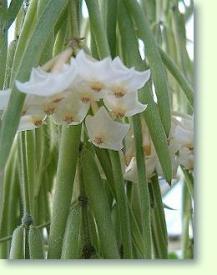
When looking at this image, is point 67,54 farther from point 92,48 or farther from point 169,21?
point 169,21

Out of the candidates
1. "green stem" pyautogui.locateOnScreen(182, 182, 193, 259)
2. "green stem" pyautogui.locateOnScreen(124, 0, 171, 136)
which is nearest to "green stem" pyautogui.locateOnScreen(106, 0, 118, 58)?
"green stem" pyautogui.locateOnScreen(124, 0, 171, 136)

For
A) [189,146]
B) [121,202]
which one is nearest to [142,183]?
[121,202]

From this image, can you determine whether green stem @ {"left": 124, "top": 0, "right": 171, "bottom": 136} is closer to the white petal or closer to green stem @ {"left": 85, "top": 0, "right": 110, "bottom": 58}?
green stem @ {"left": 85, "top": 0, "right": 110, "bottom": 58}

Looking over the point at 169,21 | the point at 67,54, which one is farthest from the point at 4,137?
the point at 169,21

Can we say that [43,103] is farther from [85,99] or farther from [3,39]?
[3,39]
